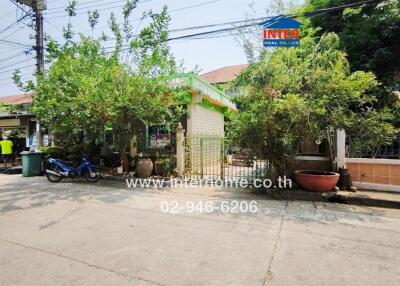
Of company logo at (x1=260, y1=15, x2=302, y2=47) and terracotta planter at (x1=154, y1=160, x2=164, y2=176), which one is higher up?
company logo at (x1=260, y1=15, x2=302, y2=47)

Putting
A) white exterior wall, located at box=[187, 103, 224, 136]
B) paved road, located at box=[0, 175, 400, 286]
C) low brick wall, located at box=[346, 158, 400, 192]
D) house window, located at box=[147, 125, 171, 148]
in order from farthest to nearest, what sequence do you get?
white exterior wall, located at box=[187, 103, 224, 136] < house window, located at box=[147, 125, 171, 148] < low brick wall, located at box=[346, 158, 400, 192] < paved road, located at box=[0, 175, 400, 286]

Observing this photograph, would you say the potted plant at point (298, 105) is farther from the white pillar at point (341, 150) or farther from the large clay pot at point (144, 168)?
the large clay pot at point (144, 168)

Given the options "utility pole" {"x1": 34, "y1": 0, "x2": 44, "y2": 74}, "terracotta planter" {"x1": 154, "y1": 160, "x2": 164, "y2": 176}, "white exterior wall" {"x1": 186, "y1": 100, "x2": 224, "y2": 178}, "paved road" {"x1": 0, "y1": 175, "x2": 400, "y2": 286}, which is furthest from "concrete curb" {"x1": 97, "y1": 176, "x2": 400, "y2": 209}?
"utility pole" {"x1": 34, "y1": 0, "x2": 44, "y2": 74}

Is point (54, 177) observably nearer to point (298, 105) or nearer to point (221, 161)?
point (221, 161)

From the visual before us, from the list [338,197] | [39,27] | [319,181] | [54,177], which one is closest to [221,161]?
[319,181]

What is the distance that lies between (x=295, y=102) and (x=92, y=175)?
7.54 metres

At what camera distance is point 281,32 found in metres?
8.32

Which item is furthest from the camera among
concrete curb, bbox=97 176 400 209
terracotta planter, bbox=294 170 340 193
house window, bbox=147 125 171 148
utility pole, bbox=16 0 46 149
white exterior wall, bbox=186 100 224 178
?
utility pole, bbox=16 0 46 149

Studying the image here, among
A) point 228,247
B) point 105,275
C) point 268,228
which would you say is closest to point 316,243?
point 268,228

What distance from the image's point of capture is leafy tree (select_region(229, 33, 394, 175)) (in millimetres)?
6426

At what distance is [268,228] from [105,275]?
2925 millimetres

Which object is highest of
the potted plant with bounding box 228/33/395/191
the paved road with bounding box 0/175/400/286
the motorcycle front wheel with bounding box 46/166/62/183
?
the potted plant with bounding box 228/33/395/191

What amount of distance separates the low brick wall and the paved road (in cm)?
163

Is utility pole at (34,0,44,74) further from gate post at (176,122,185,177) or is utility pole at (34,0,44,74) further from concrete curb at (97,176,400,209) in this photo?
concrete curb at (97,176,400,209)
